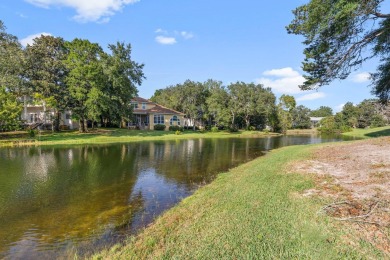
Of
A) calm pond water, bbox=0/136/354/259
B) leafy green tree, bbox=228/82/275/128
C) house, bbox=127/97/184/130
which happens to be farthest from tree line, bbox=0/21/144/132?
leafy green tree, bbox=228/82/275/128

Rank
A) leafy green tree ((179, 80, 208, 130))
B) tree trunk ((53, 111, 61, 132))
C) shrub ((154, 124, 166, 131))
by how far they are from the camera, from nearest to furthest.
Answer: tree trunk ((53, 111, 61, 132)) → shrub ((154, 124, 166, 131)) → leafy green tree ((179, 80, 208, 130))

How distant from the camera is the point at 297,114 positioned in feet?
273

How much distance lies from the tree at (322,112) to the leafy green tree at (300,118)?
55.4m

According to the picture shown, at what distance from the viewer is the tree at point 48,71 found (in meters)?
35.3

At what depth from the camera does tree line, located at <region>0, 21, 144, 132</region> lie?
34.2 m

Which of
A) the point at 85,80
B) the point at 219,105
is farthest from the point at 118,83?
the point at 219,105

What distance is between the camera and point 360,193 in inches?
289

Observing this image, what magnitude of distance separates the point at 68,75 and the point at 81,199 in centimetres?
3349

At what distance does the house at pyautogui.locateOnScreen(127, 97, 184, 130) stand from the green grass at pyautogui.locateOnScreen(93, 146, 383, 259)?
45584 mm

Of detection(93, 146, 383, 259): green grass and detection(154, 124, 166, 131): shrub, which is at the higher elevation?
detection(154, 124, 166, 131): shrub

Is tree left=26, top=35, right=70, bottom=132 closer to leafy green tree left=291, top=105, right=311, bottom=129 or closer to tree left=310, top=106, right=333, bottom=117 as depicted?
leafy green tree left=291, top=105, right=311, bottom=129

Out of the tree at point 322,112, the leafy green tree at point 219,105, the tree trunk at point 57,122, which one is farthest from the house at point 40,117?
Answer: the tree at point 322,112

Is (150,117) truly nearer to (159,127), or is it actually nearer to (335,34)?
(159,127)

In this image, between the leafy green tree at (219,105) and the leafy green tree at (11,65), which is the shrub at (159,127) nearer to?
the leafy green tree at (219,105)
